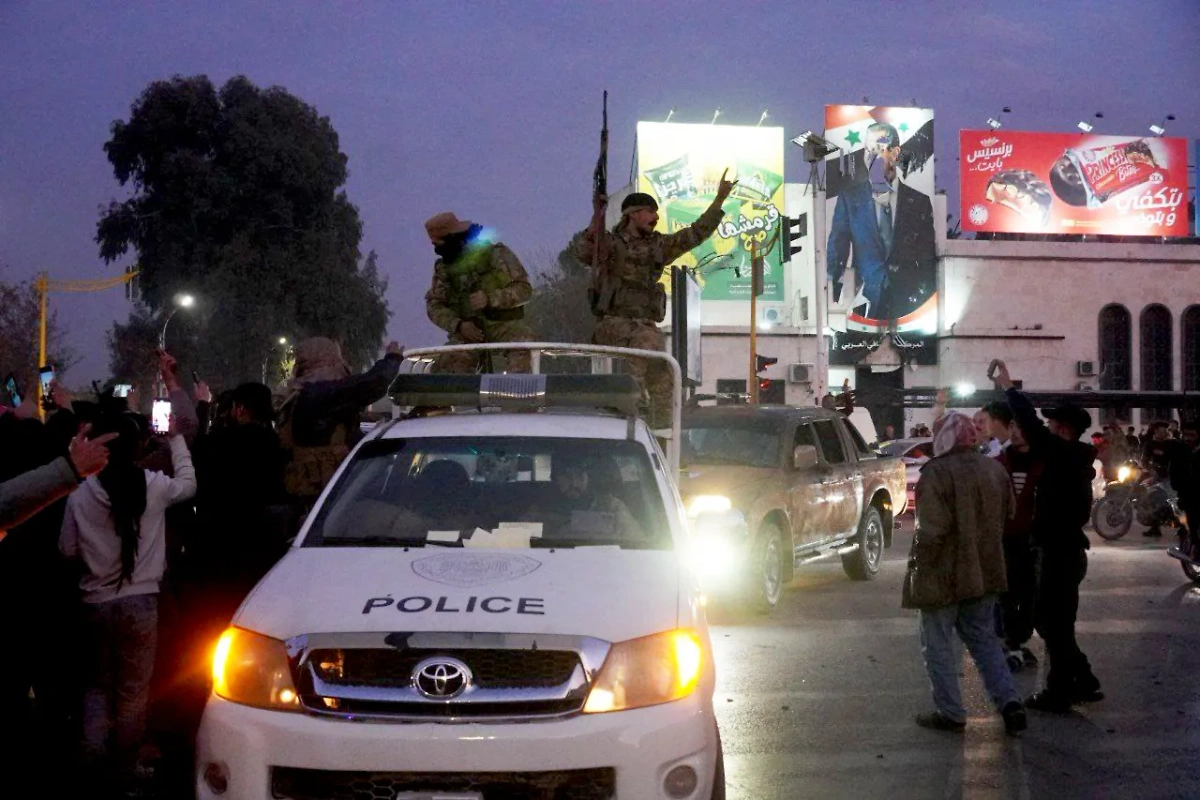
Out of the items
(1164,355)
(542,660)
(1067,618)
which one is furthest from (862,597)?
(1164,355)

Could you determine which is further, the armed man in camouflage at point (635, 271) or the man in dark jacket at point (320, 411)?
the armed man in camouflage at point (635, 271)

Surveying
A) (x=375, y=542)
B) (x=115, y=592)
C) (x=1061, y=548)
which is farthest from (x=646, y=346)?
(x=115, y=592)

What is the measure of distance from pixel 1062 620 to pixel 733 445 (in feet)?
16.4

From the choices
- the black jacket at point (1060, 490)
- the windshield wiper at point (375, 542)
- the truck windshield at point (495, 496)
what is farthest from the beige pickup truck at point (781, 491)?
the windshield wiper at point (375, 542)

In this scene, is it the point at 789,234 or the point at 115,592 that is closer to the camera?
the point at 115,592

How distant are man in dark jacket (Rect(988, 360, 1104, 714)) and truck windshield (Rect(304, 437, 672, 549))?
3.38m

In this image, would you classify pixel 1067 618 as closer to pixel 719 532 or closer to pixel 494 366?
pixel 719 532

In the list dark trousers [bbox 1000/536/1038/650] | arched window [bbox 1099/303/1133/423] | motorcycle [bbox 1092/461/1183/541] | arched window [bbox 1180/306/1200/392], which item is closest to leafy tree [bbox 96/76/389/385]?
arched window [bbox 1099/303/1133/423]

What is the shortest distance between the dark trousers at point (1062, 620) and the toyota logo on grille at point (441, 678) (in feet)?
15.9

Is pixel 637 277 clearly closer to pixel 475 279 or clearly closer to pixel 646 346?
pixel 646 346

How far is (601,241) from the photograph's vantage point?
9312 millimetres

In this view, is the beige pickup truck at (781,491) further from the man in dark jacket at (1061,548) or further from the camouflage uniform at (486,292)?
the man in dark jacket at (1061,548)

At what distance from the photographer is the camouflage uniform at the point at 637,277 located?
9.50 meters

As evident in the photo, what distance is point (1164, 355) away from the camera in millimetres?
52250
